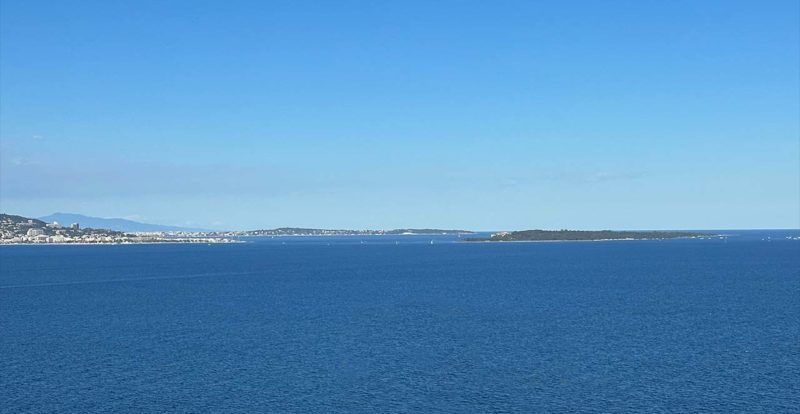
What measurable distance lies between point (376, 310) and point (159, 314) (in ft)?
78.7

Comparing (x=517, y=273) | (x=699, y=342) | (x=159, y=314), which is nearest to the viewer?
(x=699, y=342)

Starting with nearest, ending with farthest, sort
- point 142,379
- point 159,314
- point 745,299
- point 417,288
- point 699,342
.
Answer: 1. point 142,379
2. point 699,342
3. point 159,314
4. point 745,299
5. point 417,288

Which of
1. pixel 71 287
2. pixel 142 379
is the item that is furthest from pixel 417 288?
pixel 142 379

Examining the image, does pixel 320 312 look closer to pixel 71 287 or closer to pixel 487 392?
pixel 487 392

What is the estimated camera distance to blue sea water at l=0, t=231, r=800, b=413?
45.2 m

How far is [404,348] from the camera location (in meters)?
60.5

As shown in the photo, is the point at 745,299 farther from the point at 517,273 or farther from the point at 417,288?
the point at 517,273

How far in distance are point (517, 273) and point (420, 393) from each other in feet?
333

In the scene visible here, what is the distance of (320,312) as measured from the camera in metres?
83.9

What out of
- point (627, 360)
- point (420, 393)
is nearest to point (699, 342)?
point (627, 360)

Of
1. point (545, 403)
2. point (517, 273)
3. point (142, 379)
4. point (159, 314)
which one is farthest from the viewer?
point (517, 273)

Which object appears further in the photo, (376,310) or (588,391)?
(376,310)

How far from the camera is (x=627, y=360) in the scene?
55.4 metres

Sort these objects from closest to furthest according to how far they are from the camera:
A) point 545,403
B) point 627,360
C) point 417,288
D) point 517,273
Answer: point 545,403
point 627,360
point 417,288
point 517,273
